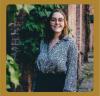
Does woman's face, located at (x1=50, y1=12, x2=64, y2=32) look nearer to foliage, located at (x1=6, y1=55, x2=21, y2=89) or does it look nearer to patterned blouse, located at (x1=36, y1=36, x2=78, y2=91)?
patterned blouse, located at (x1=36, y1=36, x2=78, y2=91)

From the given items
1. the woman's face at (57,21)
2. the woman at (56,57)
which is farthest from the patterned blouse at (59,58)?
the woman's face at (57,21)

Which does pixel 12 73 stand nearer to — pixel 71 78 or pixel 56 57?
pixel 56 57

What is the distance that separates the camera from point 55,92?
4494cm

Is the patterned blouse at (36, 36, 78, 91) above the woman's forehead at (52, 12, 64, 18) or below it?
below

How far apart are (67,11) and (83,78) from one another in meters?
0.59

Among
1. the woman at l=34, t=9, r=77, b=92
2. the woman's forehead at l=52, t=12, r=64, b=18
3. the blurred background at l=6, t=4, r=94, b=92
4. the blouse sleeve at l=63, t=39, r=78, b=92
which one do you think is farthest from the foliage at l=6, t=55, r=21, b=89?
the woman's forehead at l=52, t=12, r=64, b=18

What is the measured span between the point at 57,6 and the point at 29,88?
2.41ft

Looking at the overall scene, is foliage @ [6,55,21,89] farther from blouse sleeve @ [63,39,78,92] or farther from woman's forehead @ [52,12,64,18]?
woman's forehead @ [52,12,64,18]

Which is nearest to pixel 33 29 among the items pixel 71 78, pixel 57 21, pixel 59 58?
pixel 57 21

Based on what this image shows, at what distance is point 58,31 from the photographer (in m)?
44.9

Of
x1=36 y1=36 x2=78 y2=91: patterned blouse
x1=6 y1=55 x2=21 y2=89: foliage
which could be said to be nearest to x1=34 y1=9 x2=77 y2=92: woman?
x1=36 y1=36 x2=78 y2=91: patterned blouse

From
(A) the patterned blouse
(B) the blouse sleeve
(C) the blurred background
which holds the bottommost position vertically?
(B) the blouse sleeve

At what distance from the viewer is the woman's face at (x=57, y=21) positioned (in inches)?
1768

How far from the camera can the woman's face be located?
147 feet
